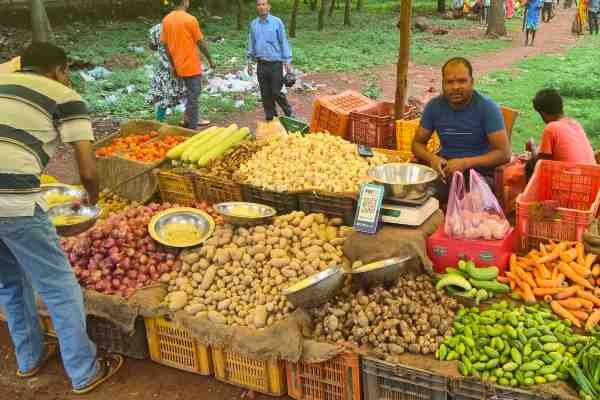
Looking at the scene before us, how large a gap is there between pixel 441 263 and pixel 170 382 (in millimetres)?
1956

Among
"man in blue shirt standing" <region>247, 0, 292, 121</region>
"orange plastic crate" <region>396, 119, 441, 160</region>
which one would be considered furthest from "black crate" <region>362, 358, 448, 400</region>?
"man in blue shirt standing" <region>247, 0, 292, 121</region>

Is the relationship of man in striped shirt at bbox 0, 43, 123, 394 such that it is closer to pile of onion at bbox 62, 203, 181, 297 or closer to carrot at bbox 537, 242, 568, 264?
pile of onion at bbox 62, 203, 181, 297

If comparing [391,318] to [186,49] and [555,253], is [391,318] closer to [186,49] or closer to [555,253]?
[555,253]

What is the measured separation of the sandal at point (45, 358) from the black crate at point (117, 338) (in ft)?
0.92

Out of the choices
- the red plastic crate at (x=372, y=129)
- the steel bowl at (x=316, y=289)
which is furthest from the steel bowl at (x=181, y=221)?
the red plastic crate at (x=372, y=129)

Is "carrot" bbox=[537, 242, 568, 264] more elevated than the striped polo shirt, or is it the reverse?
the striped polo shirt

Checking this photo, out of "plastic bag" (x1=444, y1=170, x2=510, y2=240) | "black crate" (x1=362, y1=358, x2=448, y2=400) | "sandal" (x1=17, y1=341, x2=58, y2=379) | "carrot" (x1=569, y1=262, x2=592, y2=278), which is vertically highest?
"plastic bag" (x1=444, y1=170, x2=510, y2=240)

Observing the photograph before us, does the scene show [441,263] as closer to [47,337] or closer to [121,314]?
[121,314]

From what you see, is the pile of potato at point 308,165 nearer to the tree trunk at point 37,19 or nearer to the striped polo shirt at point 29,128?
the striped polo shirt at point 29,128

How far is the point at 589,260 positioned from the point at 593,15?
62.8 feet

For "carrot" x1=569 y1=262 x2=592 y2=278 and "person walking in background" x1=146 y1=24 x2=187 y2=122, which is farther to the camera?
"person walking in background" x1=146 y1=24 x2=187 y2=122

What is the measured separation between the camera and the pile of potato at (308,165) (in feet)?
16.2

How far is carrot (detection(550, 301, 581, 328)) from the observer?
3.46 meters

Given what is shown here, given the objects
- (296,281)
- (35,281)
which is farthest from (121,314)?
(296,281)
